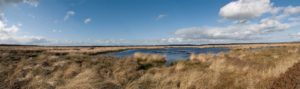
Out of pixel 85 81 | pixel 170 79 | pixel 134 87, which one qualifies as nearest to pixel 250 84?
pixel 170 79

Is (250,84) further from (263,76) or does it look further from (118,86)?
(118,86)

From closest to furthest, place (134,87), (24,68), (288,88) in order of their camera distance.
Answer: (288,88) → (134,87) → (24,68)

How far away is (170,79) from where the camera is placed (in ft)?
33.8

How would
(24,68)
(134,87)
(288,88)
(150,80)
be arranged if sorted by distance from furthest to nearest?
(24,68)
(150,80)
(134,87)
(288,88)

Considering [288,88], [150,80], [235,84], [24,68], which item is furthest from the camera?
[24,68]

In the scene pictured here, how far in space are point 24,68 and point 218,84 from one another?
7776mm

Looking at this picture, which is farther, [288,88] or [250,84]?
[250,84]

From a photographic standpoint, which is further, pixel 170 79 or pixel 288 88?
pixel 170 79

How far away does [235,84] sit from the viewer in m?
9.34

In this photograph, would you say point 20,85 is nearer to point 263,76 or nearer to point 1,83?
point 1,83

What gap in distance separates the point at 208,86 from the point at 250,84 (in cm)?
121

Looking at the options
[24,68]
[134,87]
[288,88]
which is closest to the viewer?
[288,88]

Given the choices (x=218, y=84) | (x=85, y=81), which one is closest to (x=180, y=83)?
(x=218, y=84)

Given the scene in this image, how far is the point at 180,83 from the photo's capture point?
32.3ft
